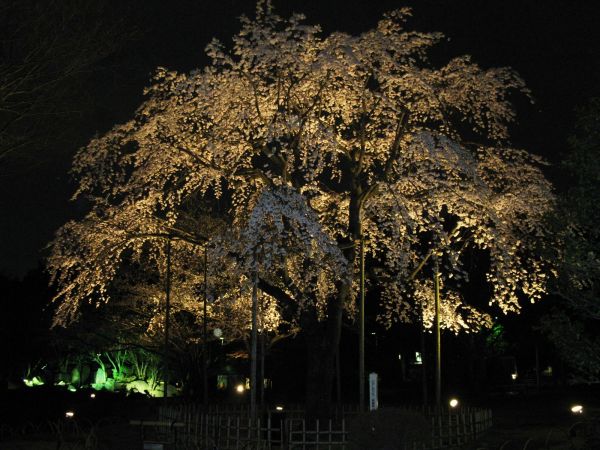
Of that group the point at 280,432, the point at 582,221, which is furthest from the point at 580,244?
the point at 280,432

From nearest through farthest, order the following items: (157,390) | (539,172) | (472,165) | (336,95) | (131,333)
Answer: (472,165)
(336,95)
(539,172)
(131,333)
(157,390)

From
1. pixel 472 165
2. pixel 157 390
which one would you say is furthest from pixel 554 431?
pixel 157 390

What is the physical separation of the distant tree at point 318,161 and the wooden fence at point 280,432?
234 cm

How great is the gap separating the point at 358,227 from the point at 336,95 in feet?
12.6

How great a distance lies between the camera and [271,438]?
18.8 metres

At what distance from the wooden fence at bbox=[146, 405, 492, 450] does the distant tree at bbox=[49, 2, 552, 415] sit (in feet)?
7.69

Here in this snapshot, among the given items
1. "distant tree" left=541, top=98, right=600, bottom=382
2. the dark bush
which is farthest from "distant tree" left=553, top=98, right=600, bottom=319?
the dark bush

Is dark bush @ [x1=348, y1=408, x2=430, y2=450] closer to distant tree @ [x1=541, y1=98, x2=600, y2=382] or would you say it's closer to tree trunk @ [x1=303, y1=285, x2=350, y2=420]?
distant tree @ [x1=541, y1=98, x2=600, y2=382]

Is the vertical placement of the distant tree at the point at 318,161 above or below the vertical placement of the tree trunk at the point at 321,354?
above

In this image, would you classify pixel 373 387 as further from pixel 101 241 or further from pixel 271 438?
pixel 101 241

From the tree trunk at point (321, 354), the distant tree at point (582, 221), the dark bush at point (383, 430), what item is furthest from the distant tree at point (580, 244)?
the tree trunk at point (321, 354)

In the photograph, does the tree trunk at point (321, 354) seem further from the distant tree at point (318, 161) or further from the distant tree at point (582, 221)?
the distant tree at point (582, 221)

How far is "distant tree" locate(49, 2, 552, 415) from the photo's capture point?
783 inches

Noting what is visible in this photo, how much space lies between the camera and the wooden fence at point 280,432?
722 inches
